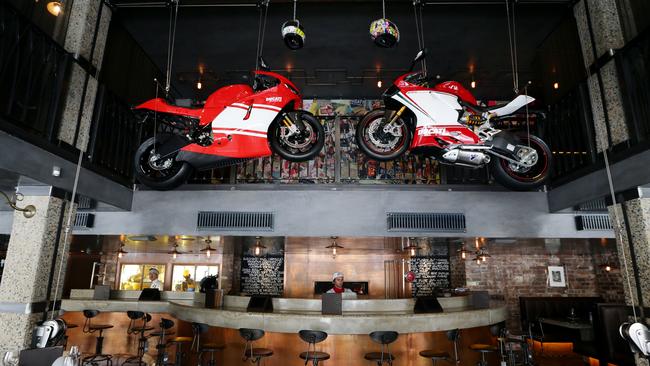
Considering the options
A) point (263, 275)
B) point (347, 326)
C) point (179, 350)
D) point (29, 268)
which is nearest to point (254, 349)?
point (347, 326)

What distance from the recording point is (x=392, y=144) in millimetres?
4887

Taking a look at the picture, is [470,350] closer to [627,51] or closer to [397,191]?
[397,191]

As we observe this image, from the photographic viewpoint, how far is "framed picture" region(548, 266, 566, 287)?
1030 centimetres

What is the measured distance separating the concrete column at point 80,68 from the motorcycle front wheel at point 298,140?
2221mm

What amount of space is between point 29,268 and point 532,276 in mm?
10775

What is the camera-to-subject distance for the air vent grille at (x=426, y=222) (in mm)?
5320

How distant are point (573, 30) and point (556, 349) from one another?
7303mm

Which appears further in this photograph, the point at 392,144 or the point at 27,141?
the point at 392,144

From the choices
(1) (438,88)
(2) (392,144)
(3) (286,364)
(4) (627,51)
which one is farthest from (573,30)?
(3) (286,364)

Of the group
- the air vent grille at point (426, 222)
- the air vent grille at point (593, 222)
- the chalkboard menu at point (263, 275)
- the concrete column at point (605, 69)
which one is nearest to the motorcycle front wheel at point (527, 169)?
the concrete column at point (605, 69)

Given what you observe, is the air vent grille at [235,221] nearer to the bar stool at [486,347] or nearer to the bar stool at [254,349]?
the bar stool at [254,349]

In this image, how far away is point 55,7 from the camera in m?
4.45

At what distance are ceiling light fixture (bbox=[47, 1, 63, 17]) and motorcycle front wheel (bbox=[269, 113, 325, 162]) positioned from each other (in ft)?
9.23

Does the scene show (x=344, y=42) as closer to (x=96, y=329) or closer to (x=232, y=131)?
(x=232, y=131)
